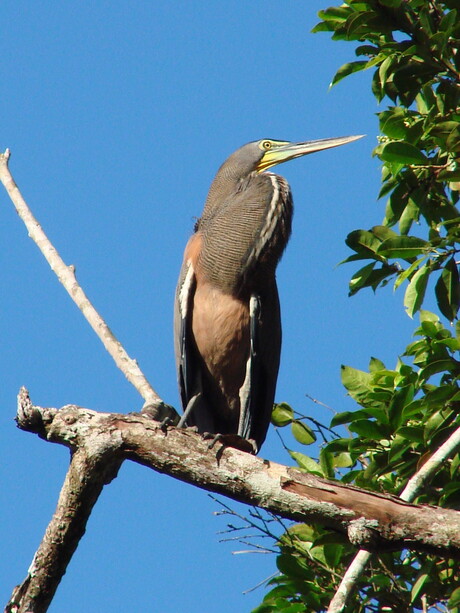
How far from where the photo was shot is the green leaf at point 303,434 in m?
4.13

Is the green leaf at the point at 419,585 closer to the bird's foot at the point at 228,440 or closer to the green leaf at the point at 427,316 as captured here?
the bird's foot at the point at 228,440

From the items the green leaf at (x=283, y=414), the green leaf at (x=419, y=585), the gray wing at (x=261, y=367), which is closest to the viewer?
the green leaf at (x=419, y=585)

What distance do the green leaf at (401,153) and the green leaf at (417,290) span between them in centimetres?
45

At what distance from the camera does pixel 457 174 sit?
140 inches

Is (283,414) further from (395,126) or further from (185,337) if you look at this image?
(395,126)

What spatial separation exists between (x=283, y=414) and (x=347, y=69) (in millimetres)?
1695

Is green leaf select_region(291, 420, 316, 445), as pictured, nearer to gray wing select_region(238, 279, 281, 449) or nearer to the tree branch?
gray wing select_region(238, 279, 281, 449)

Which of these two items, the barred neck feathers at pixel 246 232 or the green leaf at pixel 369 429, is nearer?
the green leaf at pixel 369 429

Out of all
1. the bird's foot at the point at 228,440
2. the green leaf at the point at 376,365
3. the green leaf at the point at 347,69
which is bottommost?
the bird's foot at the point at 228,440

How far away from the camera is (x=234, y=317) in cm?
497

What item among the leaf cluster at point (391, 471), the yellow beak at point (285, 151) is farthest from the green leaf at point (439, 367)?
the yellow beak at point (285, 151)

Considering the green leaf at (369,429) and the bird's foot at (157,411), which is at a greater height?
the green leaf at (369,429)

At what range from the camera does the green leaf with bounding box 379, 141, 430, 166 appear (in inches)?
138

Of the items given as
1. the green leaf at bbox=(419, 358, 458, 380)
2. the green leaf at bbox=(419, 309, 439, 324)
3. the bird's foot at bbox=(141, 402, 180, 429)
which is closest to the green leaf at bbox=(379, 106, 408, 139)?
the green leaf at bbox=(419, 309, 439, 324)
